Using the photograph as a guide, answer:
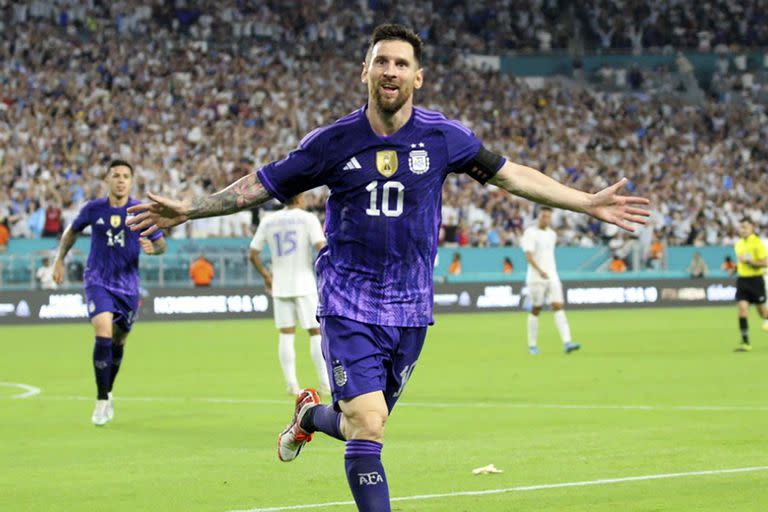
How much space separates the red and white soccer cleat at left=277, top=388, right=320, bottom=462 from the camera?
28.1ft

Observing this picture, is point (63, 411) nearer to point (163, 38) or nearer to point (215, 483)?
point (215, 483)

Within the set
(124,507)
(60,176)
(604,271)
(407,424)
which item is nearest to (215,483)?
(124,507)

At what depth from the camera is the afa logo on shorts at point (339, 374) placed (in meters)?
7.00

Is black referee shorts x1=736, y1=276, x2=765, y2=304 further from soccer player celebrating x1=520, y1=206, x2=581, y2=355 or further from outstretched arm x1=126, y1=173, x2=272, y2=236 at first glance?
outstretched arm x1=126, y1=173, x2=272, y2=236

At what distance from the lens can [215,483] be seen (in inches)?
393

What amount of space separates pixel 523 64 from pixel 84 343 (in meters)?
29.9

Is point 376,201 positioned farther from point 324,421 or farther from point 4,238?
point 4,238

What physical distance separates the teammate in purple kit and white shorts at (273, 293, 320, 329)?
32.7 feet

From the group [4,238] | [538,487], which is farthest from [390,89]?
[4,238]

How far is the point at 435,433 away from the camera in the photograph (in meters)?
13.0

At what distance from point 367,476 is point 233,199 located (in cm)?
156

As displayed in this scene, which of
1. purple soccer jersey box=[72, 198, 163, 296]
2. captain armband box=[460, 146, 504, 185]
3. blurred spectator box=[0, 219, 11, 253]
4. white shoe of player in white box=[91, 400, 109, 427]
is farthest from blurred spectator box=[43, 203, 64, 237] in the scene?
captain armband box=[460, 146, 504, 185]

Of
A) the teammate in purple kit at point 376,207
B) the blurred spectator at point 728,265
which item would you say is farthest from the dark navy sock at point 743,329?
the blurred spectator at point 728,265

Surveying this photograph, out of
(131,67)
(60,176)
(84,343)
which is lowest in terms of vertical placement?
(84,343)
